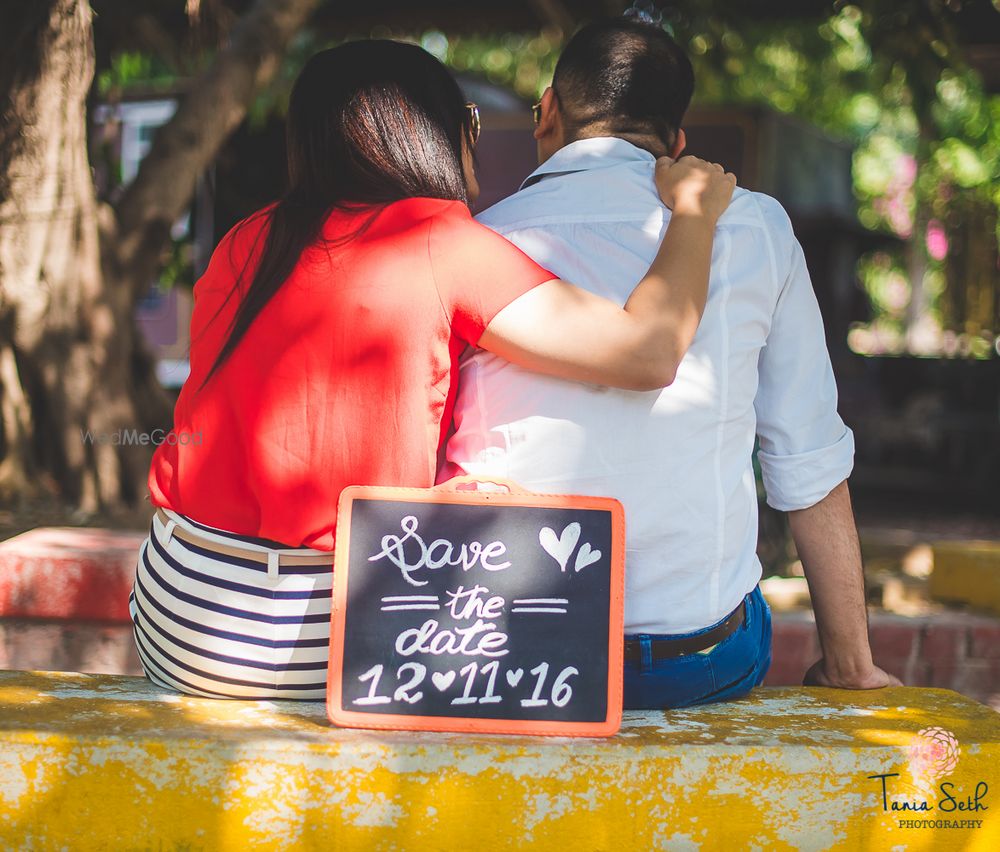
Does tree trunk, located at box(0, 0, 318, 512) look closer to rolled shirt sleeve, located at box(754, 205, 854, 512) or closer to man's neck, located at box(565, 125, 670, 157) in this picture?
man's neck, located at box(565, 125, 670, 157)

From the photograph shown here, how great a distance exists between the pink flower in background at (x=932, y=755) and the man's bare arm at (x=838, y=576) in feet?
1.17

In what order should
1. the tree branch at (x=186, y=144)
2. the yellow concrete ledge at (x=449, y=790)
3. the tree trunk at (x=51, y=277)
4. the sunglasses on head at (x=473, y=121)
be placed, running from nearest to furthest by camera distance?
the yellow concrete ledge at (x=449, y=790) < the sunglasses on head at (x=473, y=121) < the tree trunk at (x=51, y=277) < the tree branch at (x=186, y=144)

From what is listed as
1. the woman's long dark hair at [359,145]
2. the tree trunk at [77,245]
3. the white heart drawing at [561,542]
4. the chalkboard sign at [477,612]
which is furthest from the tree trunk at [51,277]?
the white heart drawing at [561,542]

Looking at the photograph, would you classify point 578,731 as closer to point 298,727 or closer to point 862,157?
point 298,727

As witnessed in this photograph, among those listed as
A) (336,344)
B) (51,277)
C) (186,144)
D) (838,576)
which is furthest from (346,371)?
(186,144)

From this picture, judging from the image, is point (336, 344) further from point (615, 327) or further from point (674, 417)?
point (674, 417)

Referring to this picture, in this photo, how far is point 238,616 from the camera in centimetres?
200

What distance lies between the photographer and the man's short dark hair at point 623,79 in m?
2.23

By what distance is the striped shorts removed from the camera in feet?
6.54

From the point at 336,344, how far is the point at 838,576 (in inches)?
41.5

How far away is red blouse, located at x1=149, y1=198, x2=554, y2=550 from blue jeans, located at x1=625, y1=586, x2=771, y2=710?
51cm

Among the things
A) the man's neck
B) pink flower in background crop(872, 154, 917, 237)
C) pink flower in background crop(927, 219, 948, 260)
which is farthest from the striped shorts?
pink flower in background crop(872, 154, 917, 237)

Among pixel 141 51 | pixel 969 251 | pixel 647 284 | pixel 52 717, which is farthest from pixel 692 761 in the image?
pixel 969 251

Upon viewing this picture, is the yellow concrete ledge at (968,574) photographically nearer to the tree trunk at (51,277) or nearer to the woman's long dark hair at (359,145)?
the woman's long dark hair at (359,145)
